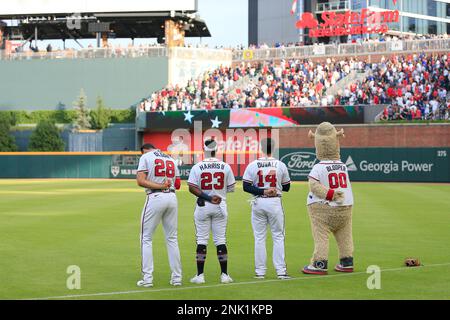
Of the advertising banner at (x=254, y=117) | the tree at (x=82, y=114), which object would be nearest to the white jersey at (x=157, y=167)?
the advertising banner at (x=254, y=117)

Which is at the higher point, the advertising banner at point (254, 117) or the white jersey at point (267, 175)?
the advertising banner at point (254, 117)

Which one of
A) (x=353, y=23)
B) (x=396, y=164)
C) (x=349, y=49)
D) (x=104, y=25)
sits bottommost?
(x=396, y=164)

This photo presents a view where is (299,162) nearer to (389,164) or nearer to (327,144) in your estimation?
(389,164)

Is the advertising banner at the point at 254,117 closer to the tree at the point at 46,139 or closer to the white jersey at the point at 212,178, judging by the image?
the tree at the point at 46,139

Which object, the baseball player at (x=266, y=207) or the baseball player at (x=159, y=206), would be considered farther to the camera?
the baseball player at (x=266, y=207)

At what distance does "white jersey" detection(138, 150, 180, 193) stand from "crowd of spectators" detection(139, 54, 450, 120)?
40475mm

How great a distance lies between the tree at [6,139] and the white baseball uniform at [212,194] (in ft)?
179

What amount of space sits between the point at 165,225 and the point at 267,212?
1.64 meters

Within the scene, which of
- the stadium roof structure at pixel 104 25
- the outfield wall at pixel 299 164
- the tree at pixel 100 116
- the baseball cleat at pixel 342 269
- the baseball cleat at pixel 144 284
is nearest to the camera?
the baseball cleat at pixel 144 284

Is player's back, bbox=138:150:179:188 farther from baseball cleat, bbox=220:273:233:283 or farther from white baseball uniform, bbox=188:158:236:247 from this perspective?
baseball cleat, bbox=220:273:233:283

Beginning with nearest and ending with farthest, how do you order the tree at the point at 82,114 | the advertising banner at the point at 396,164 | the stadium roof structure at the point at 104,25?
the advertising banner at the point at 396,164 < the tree at the point at 82,114 < the stadium roof structure at the point at 104,25

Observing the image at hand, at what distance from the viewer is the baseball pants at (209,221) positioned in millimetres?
12211

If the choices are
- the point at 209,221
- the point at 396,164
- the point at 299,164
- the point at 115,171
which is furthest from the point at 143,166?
the point at 115,171

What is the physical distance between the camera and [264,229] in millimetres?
12516
